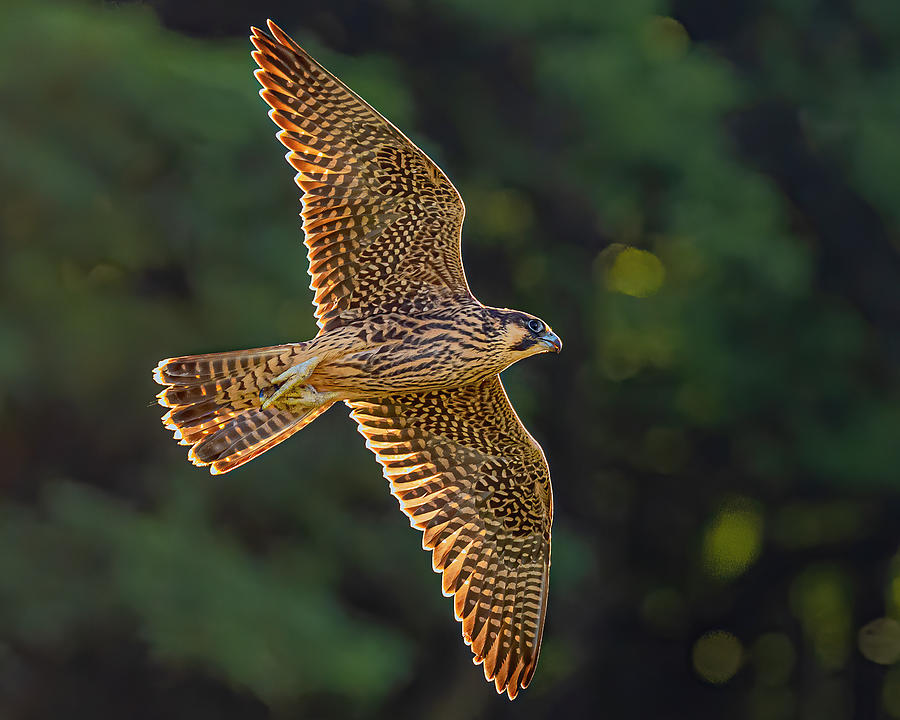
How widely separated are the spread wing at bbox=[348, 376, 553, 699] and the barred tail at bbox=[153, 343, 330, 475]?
0.48 metres

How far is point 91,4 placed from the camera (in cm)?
1123

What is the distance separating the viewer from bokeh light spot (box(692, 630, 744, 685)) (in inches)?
603

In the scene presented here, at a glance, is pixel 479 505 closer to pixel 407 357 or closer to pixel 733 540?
pixel 407 357

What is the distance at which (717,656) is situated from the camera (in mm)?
15594

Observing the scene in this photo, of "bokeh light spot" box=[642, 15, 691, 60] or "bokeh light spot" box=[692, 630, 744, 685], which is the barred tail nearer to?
"bokeh light spot" box=[642, 15, 691, 60]

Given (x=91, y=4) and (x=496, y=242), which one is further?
(x=496, y=242)

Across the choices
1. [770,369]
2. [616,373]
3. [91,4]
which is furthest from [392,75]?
[770,369]

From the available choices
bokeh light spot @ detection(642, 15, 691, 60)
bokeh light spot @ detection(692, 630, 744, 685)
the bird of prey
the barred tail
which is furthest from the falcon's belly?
bokeh light spot @ detection(692, 630, 744, 685)

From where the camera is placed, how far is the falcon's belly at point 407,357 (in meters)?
5.12

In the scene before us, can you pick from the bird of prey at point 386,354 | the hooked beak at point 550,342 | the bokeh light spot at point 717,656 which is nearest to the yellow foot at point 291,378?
the bird of prey at point 386,354

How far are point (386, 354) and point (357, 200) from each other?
0.55m

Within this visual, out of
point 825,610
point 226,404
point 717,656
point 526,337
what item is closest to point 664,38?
point 825,610

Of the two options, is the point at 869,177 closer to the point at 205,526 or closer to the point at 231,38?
the point at 231,38

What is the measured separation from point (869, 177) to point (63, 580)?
22.3ft
